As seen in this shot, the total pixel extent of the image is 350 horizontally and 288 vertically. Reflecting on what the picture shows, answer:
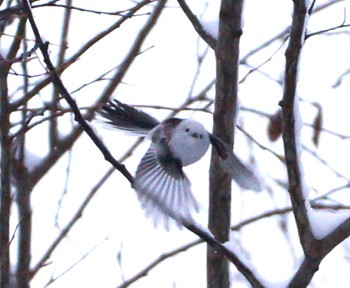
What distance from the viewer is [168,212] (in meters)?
1.13

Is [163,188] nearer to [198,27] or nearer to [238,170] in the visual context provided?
[238,170]

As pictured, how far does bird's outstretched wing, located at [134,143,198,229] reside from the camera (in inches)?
44.6

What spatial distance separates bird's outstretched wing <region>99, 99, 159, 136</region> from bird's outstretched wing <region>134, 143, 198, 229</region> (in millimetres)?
65

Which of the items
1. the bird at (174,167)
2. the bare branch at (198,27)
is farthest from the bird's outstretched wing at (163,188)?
the bare branch at (198,27)

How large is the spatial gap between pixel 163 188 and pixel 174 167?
0.18 feet

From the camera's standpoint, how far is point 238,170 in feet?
4.19

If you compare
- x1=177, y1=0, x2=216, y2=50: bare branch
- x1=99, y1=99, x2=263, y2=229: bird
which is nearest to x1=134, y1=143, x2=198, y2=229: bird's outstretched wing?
x1=99, y1=99, x2=263, y2=229: bird

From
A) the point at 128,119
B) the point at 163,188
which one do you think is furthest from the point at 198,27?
the point at 163,188

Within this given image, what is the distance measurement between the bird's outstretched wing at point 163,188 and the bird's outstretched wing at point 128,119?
0.06 metres

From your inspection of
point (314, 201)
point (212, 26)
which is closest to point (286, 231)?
point (314, 201)

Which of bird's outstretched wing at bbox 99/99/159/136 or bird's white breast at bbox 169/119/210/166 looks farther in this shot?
bird's outstretched wing at bbox 99/99/159/136

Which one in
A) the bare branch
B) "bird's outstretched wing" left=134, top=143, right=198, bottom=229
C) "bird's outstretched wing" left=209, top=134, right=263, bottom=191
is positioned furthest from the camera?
the bare branch

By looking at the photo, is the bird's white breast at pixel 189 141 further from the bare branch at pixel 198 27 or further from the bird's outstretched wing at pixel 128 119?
the bare branch at pixel 198 27

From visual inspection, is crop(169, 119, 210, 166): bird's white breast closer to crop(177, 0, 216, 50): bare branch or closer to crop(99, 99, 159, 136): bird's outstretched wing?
crop(99, 99, 159, 136): bird's outstretched wing
